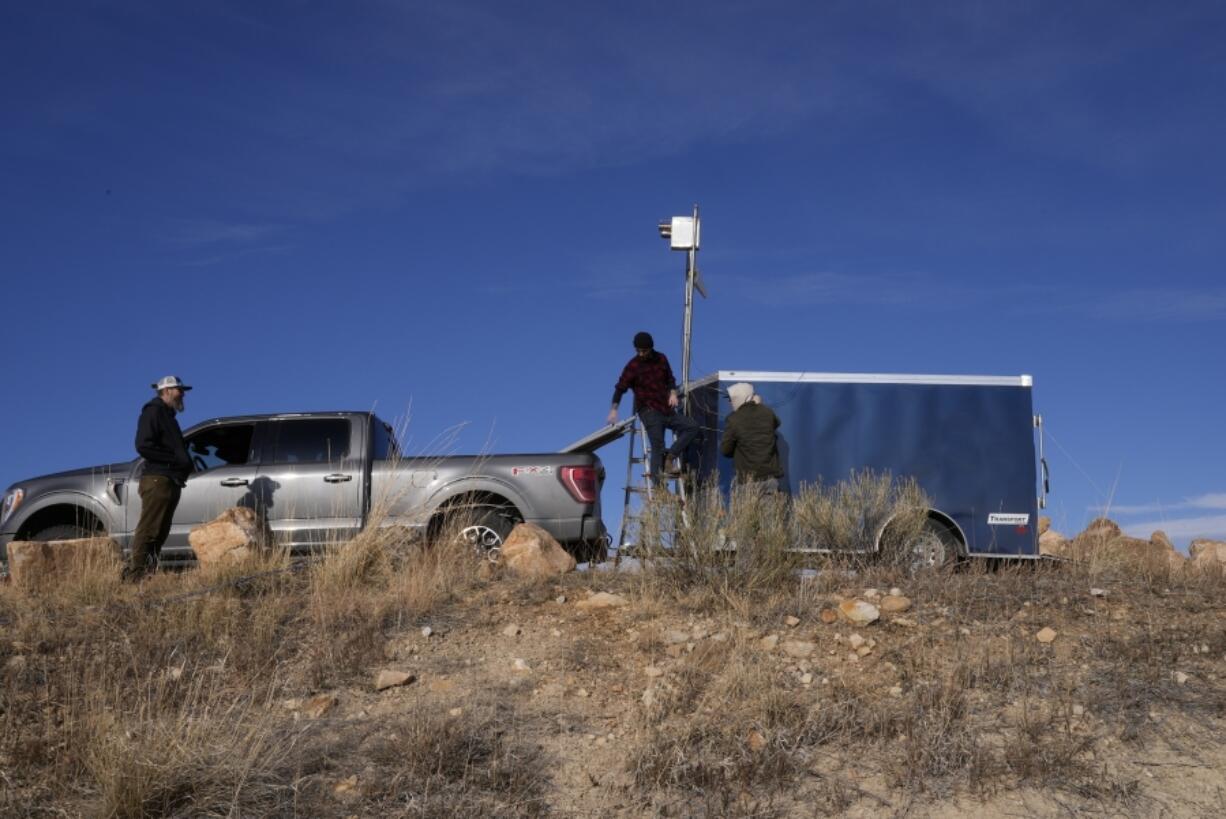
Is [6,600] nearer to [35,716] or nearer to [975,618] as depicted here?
[35,716]

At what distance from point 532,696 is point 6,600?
603 centimetres

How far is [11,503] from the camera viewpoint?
13.5m

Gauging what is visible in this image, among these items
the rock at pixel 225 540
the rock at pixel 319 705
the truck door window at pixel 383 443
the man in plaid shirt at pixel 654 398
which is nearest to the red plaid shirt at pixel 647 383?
the man in plaid shirt at pixel 654 398

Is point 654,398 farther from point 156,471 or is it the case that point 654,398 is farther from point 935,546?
point 156,471

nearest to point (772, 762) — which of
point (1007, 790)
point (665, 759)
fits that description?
point (665, 759)

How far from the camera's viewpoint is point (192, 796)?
6.75 meters

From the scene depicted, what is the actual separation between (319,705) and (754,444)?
6338mm

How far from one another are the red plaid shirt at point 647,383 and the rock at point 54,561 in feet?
19.2

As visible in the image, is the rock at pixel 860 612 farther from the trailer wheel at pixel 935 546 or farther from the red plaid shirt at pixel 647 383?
the red plaid shirt at pixel 647 383

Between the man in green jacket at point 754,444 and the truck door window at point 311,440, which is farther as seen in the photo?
the truck door window at point 311,440

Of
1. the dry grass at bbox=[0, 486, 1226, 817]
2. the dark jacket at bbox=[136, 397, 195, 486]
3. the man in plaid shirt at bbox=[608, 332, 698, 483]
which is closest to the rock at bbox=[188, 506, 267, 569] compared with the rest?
the dry grass at bbox=[0, 486, 1226, 817]

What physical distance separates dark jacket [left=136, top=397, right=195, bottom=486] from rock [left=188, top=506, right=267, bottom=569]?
30.7 inches

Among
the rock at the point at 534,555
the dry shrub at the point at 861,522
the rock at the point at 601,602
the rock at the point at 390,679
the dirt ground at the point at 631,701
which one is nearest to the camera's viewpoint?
the dirt ground at the point at 631,701

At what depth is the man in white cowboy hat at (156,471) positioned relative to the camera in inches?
492
